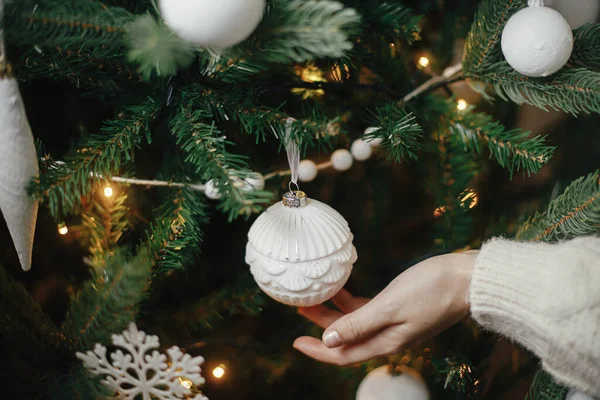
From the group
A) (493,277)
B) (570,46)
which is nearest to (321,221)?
(493,277)

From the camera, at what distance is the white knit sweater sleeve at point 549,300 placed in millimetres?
466

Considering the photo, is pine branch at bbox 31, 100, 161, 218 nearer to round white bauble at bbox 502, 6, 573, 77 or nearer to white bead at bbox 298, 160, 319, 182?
white bead at bbox 298, 160, 319, 182

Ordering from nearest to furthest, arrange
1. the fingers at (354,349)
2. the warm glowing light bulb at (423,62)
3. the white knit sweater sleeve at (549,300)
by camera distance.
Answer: the white knit sweater sleeve at (549,300) < the fingers at (354,349) < the warm glowing light bulb at (423,62)

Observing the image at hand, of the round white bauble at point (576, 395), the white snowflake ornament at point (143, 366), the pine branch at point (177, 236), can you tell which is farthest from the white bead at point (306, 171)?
the round white bauble at point (576, 395)

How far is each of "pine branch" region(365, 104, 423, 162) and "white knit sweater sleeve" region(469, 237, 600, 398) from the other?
0.15m

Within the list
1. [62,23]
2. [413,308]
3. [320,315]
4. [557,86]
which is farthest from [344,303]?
[62,23]

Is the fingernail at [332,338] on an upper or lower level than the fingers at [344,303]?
A: upper

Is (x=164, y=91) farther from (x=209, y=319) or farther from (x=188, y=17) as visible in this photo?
(x=209, y=319)

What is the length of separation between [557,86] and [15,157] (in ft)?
1.79

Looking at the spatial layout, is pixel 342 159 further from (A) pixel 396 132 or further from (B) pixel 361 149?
(A) pixel 396 132

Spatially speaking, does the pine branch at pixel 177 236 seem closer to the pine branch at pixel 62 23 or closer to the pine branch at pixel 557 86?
the pine branch at pixel 62 23

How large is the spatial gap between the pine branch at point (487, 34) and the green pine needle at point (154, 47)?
0.34m

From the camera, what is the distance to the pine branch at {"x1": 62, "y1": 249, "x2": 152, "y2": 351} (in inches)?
17.7

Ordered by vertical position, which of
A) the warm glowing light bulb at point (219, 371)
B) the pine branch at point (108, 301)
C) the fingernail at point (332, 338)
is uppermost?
the pine branch at point (108, 301)
